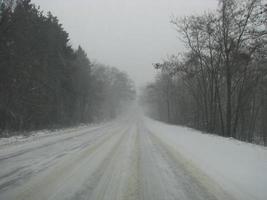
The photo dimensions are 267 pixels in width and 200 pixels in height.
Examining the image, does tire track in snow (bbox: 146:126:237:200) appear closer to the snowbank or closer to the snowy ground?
the snowy ground

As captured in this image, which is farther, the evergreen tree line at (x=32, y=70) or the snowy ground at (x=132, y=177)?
the evergreen tree line at (x=32, y=70)

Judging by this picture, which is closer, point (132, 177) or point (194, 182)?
point (194, 182)

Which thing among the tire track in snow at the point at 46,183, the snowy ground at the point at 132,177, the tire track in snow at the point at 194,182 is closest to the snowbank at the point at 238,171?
the snowy ground at the point at 132,177

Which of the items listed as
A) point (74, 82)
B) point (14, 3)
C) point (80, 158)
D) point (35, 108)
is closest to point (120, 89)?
point (74, 82)

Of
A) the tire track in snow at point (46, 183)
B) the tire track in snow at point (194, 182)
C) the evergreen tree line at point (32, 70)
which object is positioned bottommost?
the tire track in snow at point (46, 183)

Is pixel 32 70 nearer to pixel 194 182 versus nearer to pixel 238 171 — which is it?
pixel 238 171

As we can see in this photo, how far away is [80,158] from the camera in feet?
28.8

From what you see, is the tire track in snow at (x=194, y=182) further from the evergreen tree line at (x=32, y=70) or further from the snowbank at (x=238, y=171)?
→ the evergreen tree line at (x=32, y=70)

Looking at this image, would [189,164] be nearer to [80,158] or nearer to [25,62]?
[80,158]

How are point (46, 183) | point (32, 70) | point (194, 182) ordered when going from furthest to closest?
1. point (32, 70)
2. point (194, 182)
3. point (46, 183)

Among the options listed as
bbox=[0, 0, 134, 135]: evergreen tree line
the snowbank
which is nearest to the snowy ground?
the snowbank

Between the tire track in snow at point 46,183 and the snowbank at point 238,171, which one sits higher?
the snowbank at point 238,171

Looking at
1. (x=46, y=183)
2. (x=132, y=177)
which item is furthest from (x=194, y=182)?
(x=46, y=183)

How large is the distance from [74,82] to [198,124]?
64.5 ft
